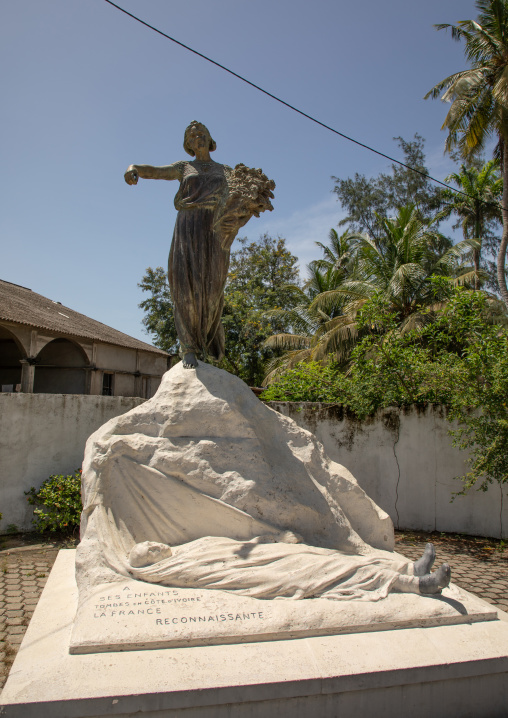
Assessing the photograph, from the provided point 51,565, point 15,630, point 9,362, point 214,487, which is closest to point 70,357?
point 9,362

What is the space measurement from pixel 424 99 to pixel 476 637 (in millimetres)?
15079

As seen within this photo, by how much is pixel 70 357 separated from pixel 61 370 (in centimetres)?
52

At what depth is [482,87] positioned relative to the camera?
12938mm

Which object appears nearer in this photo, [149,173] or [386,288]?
[149,173]

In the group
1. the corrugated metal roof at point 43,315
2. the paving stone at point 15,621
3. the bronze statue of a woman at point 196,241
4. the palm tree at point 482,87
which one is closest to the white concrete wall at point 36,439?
the paving stone at point 15,621

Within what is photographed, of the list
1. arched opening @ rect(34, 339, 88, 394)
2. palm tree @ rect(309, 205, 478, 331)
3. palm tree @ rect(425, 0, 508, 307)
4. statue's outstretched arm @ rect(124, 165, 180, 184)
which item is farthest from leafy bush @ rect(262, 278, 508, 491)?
arched opening @ rect(34, 339, 88, 394)

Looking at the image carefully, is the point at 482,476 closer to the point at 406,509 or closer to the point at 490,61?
the point at 406,509

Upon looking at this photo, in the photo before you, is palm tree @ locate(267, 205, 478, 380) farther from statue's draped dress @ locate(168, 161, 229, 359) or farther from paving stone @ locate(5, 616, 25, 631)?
paving stone @ locate(5, 616, 25, 631)

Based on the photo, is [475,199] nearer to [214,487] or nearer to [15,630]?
[214,487]

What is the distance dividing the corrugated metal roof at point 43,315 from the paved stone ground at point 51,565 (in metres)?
8.54

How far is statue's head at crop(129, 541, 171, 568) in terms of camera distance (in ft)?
10.2

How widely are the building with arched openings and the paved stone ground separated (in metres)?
9.22

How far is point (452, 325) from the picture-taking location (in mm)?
6816

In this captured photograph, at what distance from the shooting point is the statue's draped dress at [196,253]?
4.48m
